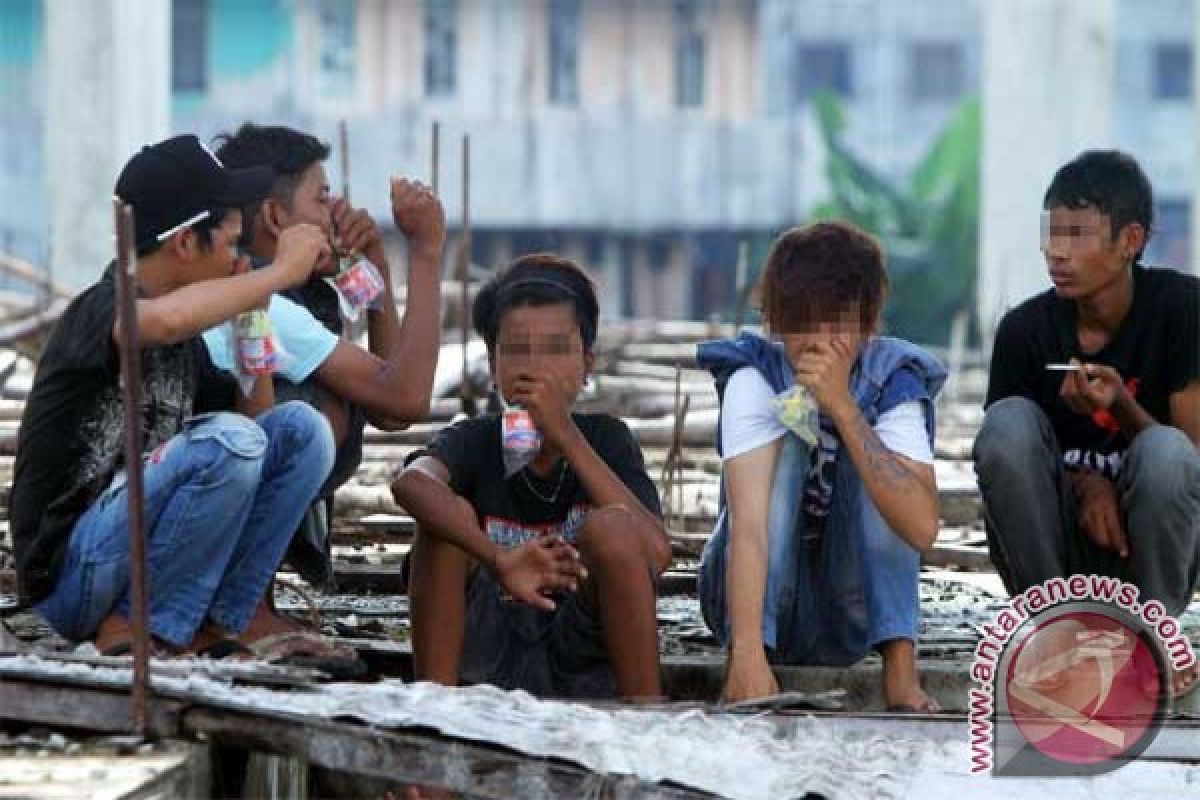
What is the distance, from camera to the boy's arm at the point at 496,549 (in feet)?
14.1

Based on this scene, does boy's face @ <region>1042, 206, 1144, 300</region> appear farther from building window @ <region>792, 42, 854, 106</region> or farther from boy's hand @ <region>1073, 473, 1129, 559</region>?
building window @ <region>792, 42, 854, 106</region>

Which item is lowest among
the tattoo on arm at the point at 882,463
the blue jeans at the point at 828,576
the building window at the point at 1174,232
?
the building window at the point at 1174,232

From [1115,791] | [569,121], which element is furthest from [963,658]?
[569,121]

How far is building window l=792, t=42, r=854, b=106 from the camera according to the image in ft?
117

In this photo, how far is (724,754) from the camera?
3766mm

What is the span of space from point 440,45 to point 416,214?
29.5 m

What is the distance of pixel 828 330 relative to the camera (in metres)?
4.49

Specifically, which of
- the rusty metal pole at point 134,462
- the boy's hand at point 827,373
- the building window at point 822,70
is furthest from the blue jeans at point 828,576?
the building window at point 822,70

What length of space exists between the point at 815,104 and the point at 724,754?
32002 millimetres

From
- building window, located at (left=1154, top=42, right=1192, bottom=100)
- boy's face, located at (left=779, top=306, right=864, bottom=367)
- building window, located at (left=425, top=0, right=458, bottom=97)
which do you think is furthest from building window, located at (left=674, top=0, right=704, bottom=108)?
boy's face, located at (left=779, top=306, right=864, bottom=367)

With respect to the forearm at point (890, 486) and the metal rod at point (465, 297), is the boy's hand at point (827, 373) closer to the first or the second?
the forearm at point (890, 486)

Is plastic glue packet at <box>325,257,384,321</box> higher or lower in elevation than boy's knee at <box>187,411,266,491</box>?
higher

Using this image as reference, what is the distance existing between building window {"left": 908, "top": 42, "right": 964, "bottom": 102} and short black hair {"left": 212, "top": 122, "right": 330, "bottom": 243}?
31699 mm

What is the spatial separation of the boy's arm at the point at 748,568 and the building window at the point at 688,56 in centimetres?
3028
